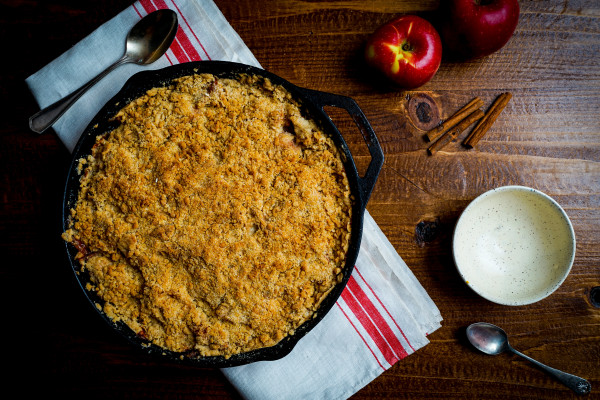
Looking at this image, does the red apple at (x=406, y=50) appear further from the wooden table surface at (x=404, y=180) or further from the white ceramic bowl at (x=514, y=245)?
the white ceramic bowl at (x=514, y=245)

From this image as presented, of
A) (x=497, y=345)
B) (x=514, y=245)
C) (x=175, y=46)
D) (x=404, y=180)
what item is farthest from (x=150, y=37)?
(x=497, y=345)

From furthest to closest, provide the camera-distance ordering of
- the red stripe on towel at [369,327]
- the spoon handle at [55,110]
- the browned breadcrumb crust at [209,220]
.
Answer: the red stripe on towel at [369,327] → the spoon handle at [55,110] → the browned breadcrumb crust at [209,220]

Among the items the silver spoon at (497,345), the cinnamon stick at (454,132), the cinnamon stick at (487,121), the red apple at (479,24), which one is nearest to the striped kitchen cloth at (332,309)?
the silver spoon at (497,345)

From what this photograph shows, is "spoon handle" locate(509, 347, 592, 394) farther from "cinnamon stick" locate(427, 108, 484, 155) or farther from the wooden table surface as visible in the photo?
"cinnamon stick" locate(427, 108, 484, 155)

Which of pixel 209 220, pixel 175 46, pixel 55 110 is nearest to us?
pixel 209 220

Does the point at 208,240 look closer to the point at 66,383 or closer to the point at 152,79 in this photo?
the point at 152,79

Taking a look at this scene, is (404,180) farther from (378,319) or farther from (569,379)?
(569,379)

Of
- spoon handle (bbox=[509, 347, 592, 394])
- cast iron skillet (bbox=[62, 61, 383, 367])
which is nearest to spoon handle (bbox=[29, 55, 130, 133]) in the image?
cast iron skillet (bbox=[62, 61, 383, 367])
